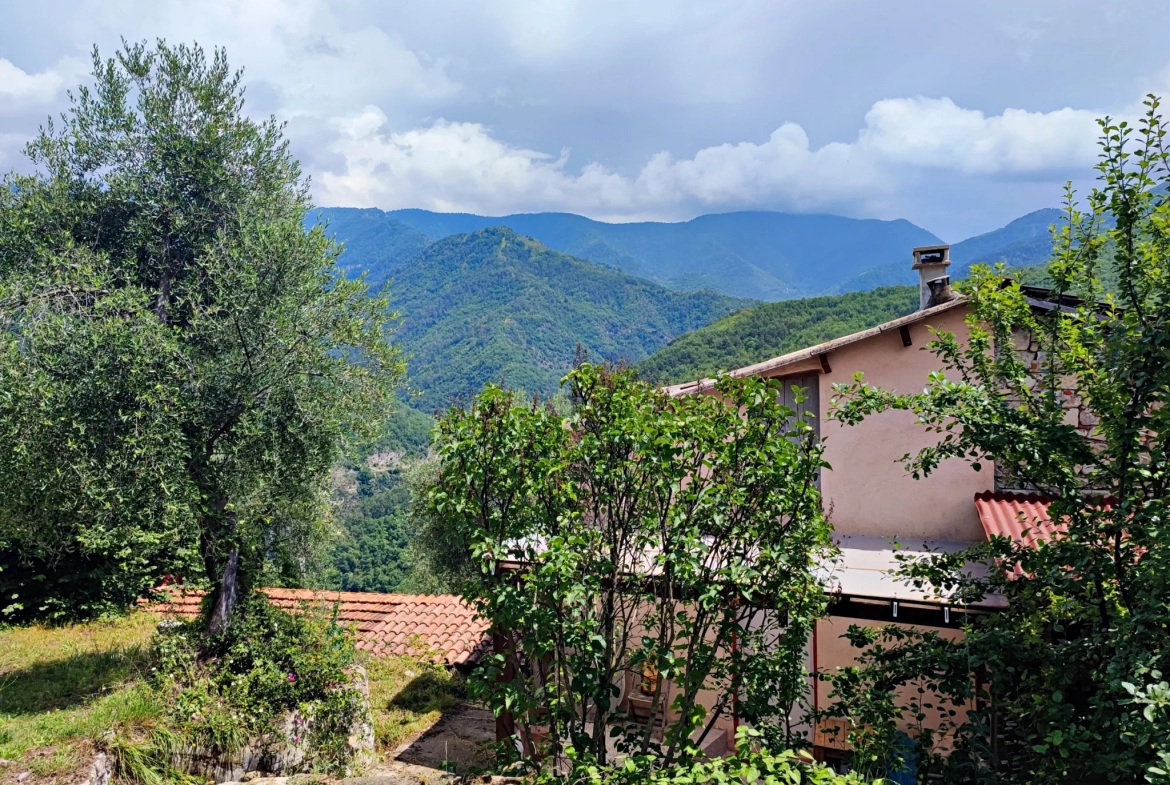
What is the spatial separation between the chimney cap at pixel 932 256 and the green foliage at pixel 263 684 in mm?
11609

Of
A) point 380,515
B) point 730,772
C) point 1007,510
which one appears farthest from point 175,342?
point 380,515

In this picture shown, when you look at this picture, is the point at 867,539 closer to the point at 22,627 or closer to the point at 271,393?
the point at 271,393

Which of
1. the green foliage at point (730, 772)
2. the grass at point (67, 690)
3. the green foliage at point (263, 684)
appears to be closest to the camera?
the green foliage at point (730, 772)

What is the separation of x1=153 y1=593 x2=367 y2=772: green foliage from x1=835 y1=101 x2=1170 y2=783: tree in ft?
21.4

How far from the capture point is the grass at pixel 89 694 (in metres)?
8.32

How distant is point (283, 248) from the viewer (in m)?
10.8

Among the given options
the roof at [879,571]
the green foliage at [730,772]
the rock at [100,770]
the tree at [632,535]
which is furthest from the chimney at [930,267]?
the rock at [100,770]

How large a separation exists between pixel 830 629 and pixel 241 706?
8.09m

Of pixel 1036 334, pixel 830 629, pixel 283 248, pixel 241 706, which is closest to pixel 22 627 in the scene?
pixel 241 706

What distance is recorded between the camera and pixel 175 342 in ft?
32.2

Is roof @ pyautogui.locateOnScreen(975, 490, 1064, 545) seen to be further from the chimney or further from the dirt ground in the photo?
the dirt ground

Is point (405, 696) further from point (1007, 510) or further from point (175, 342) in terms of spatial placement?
point (1007, 510)

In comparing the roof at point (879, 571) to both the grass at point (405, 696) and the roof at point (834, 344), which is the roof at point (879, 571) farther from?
the grass at point (405, 696)

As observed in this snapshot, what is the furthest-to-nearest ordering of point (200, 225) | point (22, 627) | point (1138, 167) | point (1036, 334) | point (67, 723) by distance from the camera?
point (22, 627) < point (200, 225) < point (67, 723) < point (1036, 334) < point (1138, 167)
